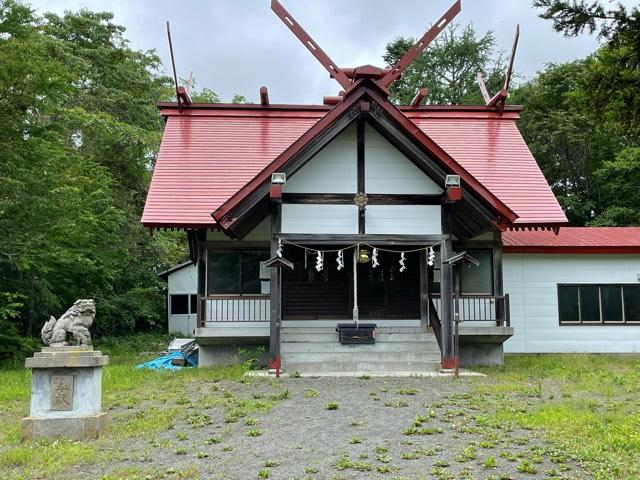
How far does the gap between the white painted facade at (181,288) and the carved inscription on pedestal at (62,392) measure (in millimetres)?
21393

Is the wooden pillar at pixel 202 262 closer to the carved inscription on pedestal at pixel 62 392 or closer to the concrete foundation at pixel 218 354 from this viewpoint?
the concrete foundation at pixel 218 354

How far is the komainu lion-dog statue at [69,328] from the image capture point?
752 centimetres

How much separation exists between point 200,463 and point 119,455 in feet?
3.21

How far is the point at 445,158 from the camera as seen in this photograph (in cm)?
1216

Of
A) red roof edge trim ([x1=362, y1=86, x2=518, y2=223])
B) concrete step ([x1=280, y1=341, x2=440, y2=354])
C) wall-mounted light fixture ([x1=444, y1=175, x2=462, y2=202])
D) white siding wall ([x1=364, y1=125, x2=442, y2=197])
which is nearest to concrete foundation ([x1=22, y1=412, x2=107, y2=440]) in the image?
concrete step ([x1=280, y1=341, x2=440, y2=354])

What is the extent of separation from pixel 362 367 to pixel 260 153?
6.79 meters

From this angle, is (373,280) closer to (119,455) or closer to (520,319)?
(520,319)

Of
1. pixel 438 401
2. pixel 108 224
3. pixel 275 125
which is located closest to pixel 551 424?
pixel 438 401

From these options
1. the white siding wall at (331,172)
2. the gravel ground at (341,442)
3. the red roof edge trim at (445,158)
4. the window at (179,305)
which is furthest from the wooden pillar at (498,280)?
the window at (179,305)

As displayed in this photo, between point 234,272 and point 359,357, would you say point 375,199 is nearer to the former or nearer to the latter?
point 359,357

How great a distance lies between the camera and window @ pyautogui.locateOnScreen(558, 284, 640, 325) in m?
15.9

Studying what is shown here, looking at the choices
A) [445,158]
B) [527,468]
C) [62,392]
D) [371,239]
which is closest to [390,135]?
[445,158]

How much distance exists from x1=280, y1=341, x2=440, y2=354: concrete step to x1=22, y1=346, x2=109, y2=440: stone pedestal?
588 centimetres

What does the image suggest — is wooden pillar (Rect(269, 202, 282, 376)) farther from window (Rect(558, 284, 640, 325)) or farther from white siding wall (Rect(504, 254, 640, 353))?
window (Rect(558, 284, 640, 325))
